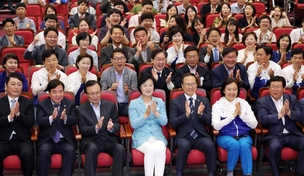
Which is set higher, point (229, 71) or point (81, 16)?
point (81, 16)

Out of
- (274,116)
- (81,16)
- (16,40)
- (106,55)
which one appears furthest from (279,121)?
(81,16)

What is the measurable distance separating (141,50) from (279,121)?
1.56 meters

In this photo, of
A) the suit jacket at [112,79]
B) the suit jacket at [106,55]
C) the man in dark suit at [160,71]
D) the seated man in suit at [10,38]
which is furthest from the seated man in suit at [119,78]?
the seated man in suit at [10,38]

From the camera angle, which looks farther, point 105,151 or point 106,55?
point 106,55

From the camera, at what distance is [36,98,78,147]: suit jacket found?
155 inches

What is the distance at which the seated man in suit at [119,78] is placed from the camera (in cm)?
452

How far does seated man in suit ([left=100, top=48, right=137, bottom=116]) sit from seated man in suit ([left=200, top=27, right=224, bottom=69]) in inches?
35.7

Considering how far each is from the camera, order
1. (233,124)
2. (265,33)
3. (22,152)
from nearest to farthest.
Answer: (22,152)
(233,124)
(265,33)

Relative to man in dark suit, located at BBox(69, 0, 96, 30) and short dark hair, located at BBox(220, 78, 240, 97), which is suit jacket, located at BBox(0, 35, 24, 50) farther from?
short dark hair, located at BBox(220, 78, 240, 97)

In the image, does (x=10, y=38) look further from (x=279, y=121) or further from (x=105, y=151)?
(x=279, y=121)

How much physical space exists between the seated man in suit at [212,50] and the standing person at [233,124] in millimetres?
896

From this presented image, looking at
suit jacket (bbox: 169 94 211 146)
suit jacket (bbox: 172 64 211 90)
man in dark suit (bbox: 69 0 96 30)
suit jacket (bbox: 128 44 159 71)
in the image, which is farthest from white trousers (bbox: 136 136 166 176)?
man in dark suit (bbox: 69 0 96 30)

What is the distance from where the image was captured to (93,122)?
402 centimetres

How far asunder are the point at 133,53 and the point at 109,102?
1.05 m
